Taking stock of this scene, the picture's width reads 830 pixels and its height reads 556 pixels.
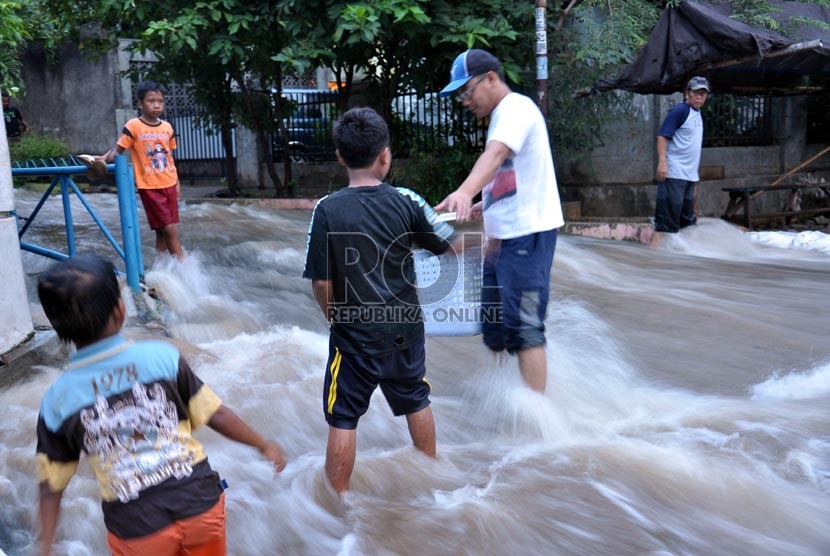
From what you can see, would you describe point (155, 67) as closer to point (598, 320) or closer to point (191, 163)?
point (191, 163)

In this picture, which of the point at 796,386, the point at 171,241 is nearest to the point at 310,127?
the point at 171,241

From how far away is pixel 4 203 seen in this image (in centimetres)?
480

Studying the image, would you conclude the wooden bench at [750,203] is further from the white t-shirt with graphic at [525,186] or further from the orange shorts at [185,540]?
the orange shorts at [185,540]

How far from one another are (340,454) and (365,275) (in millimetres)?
749

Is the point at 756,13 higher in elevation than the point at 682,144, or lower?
higher

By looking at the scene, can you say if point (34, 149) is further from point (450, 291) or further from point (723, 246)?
point (450, 291)

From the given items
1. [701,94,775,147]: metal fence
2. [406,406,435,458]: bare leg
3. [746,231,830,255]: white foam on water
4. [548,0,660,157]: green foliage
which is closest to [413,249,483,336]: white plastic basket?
[406,406,435,458]: bare leg

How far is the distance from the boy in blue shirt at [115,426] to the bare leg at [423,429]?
4.37 ft

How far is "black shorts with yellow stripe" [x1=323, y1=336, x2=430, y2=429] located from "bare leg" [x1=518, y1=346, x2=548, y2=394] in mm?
1016

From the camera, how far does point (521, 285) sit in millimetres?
4090

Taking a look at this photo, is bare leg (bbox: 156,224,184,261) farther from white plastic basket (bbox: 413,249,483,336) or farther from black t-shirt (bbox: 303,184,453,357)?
black t-shirt (bbox: 303,184,453,357)

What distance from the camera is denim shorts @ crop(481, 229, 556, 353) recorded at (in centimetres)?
410

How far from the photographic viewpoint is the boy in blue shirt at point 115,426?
211cm

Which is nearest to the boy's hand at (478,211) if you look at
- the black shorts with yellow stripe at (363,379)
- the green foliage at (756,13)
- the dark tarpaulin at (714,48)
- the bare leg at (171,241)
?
the black shorts with yellow stripe at (363,379)
